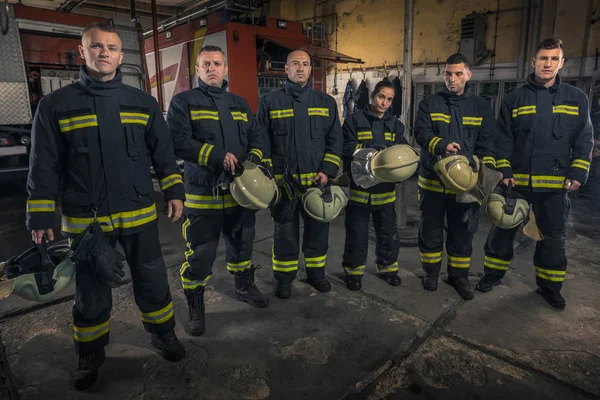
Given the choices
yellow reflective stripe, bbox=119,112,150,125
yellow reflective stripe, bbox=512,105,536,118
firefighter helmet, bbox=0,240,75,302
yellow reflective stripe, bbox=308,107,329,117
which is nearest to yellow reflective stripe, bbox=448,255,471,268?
yellow reflective stripe, bbox=512,105,536,118

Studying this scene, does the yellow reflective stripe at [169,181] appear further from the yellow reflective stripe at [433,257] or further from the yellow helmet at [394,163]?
the yellow reflective stripe at [433,257]

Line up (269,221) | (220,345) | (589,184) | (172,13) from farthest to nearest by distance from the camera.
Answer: (172,13) → (589,184) → (269,221) → (220,345)

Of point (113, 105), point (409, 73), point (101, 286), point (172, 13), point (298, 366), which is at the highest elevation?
point (172, 13)

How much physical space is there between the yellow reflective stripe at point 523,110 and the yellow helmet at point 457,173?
62cm

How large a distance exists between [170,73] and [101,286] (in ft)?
22.0

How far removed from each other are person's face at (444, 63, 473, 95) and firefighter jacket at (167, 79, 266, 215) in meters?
1.56

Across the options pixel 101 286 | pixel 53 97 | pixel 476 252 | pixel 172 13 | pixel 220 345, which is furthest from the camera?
pixel 172 13

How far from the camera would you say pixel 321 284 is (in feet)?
11.4

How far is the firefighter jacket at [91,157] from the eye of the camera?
7.00 ft

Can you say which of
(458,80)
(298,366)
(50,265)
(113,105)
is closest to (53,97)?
(113,105)

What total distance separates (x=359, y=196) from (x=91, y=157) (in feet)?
6.57

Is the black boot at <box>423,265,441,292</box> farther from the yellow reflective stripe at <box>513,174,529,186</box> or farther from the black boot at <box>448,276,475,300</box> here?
the yellow reflective stripe at <box>513,174,529,186</box>

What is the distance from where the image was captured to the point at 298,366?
8.12ft

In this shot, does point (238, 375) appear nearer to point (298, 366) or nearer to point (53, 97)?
point (298, 366)
